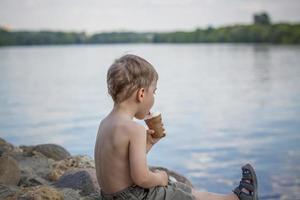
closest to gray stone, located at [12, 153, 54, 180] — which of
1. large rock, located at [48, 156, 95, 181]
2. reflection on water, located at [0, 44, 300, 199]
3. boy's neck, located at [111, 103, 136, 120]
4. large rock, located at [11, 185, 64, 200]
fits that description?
large rock, located at [48, 156, 95, 181]

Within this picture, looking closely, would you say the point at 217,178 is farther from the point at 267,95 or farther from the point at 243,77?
the point at 243,77

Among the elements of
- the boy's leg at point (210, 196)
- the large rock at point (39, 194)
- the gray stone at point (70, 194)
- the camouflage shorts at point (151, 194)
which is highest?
the camouflage shorts at point (151, 194)

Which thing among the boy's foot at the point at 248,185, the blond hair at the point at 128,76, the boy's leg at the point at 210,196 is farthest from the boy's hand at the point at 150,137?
the boy's foot at the point at 248,185

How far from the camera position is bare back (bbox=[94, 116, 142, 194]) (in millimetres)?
3697

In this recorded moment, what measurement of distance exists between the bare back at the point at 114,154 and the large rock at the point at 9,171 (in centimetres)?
172

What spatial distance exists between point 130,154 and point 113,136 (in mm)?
167

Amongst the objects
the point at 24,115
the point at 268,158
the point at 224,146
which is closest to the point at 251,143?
the point at 224,146

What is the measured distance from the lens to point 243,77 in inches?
1047

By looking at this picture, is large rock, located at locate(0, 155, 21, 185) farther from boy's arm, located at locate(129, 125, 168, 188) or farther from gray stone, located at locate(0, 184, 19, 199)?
boy's arm, located at locate(129, 125, 168, 188)

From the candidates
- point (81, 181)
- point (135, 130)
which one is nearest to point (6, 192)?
point (81, 181)

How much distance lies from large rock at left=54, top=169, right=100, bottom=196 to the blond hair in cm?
124

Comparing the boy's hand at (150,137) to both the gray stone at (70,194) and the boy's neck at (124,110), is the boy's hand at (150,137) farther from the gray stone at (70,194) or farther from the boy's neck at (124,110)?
the gray stone at (70,194)

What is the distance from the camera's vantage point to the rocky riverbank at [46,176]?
4.32 meters

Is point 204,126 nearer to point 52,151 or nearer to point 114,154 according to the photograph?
point 52,151
